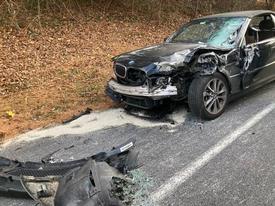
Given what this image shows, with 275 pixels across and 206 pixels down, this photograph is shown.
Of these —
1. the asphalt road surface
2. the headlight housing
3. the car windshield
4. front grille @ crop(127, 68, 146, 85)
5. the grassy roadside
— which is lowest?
the asphalt road surface

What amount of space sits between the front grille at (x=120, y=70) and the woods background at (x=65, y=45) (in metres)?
0.89

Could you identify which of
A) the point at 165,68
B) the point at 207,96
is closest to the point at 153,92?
the point at 165,68

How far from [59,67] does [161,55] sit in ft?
13.8

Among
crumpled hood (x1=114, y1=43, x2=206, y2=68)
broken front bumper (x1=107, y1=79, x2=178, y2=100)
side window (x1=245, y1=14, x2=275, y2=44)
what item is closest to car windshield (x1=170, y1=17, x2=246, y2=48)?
side window (x1=245, y1=14, x2=275, y2=44)

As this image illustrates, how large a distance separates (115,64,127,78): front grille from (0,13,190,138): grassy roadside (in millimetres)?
876

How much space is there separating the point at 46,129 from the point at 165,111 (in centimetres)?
189

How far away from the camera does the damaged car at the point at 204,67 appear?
6.37 m

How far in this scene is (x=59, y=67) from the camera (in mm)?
10172

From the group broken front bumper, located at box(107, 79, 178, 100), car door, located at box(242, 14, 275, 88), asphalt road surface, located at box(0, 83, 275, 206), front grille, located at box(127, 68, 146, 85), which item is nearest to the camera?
asphalt road surface, located at box(0, 83, 275, 206)

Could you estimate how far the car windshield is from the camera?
7117mm

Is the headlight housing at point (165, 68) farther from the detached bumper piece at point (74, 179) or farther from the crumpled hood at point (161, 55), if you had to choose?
the detached bumper piece at point (74, 179)

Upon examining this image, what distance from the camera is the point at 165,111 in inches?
269

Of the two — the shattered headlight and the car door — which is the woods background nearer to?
the shattered headlight

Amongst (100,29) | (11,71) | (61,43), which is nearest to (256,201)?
(11,71)
